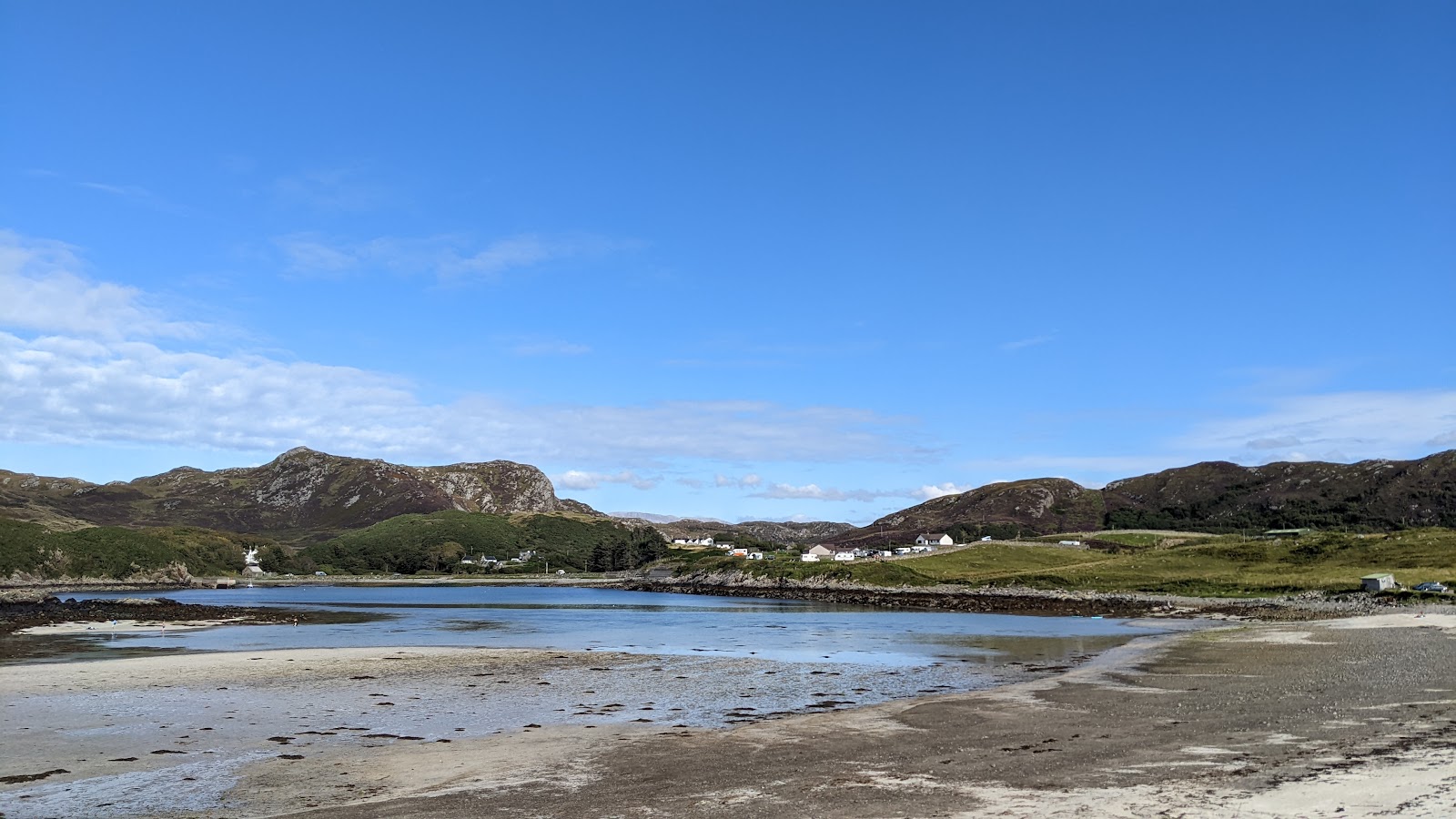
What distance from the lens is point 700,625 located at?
237 feet

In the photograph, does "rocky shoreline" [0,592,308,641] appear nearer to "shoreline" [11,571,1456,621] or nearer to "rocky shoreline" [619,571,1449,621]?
"shoreline" [11,571,1456,621]

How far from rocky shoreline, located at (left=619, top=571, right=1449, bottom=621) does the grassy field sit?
334 centimetres

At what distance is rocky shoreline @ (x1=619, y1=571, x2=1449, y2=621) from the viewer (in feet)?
210

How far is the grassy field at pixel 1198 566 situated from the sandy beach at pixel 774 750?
2198 inches

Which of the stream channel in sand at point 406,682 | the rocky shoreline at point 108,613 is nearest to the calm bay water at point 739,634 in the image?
the stream channel in sand at point 406,682

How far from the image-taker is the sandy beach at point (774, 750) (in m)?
14.6

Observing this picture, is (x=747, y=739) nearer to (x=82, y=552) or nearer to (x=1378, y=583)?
(x=1378, y=583)

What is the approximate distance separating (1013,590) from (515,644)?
211 feet

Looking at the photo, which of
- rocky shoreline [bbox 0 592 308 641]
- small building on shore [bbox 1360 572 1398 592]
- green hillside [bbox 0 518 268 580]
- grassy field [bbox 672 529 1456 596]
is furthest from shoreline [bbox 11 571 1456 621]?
green hillside [bbox 0 518 268 580]

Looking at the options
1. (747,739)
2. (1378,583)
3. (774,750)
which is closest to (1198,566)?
(1378,583)

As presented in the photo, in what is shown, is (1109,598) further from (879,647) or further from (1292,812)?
(1292,812)

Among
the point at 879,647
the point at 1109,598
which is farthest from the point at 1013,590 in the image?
the point at 879,647

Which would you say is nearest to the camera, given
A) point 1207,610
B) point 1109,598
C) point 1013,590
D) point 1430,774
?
point 1430,774

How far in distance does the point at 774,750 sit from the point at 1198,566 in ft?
326
